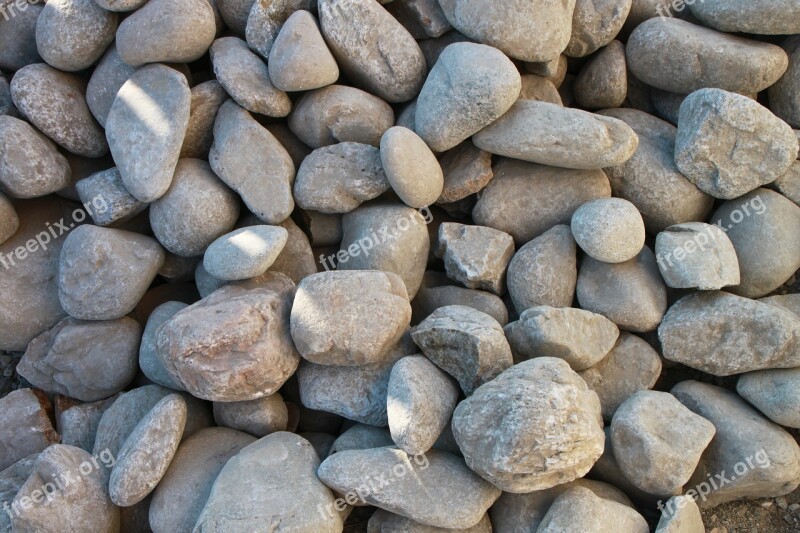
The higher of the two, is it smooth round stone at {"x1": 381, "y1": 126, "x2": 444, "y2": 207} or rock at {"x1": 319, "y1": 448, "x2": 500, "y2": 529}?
smooth round stone at {"x1": 381, "y1": 126, "x2": 444, "y2": 207}

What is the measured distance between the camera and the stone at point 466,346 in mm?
2119

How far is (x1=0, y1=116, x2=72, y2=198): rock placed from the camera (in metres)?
2.45

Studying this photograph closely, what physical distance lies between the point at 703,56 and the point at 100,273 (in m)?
2.28

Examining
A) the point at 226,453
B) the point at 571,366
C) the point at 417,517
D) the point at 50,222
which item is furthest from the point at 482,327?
the point at 50,222

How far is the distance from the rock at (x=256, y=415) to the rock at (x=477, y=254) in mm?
775

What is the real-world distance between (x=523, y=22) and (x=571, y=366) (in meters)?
1.20

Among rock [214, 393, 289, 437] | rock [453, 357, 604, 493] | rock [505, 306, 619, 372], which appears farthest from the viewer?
rock [214, 393, 289, 437]

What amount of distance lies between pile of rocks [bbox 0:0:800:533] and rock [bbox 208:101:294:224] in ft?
0.04

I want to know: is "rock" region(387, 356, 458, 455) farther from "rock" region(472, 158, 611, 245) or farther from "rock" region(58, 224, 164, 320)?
"rock" region(58, 224, 164, 320)

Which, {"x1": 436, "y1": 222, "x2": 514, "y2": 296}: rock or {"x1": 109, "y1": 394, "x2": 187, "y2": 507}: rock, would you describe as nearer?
{"x1": 109, "y1": 394, "x2": 187, "y2": 507}: rock

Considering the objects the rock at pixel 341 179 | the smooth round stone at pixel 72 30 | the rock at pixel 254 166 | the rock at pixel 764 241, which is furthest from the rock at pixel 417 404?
the smooth round stone at pixel 72 30

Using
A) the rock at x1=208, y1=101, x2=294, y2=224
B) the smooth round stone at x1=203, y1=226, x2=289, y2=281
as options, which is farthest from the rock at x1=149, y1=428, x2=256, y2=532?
the rock at x1=208, y1=101, x2=294, y2=224

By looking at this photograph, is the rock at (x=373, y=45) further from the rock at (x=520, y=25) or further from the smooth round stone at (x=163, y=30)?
the smooth round stone at (x=163, y=30)

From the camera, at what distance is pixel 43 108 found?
8.46 feet
